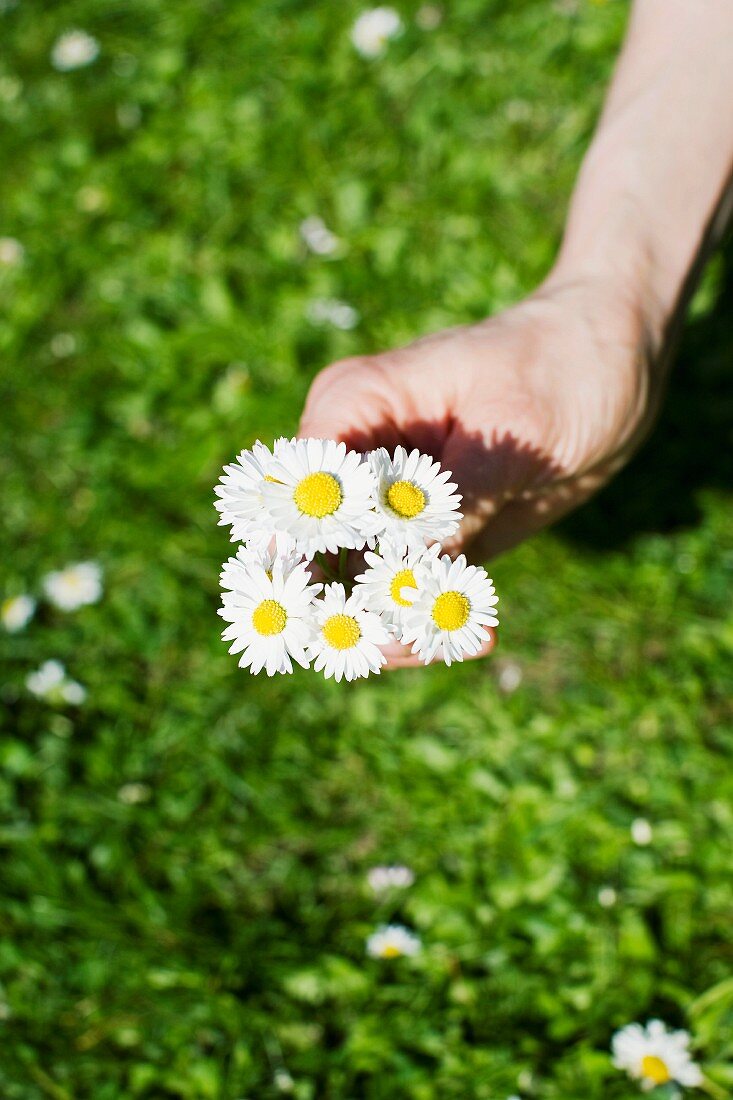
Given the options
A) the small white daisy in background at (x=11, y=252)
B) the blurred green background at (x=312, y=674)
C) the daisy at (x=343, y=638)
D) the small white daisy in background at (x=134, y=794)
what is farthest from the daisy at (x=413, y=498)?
the small white daisy in background at (x=11, y=252)

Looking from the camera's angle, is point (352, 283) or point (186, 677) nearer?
point (186, 677)

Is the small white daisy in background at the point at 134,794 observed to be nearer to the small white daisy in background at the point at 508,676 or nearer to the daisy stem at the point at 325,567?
the small white daisy in background at the point at 508,676

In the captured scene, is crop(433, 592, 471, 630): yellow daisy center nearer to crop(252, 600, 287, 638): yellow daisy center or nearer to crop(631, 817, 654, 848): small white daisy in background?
crop(252, 600, 287, 638): yellow daisy center

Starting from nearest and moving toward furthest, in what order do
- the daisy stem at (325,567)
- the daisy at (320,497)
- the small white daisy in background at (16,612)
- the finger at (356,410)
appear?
the daisy at (320,497)
the daisy stem at (325,567)
the finger at (356,410)
the small white daisy in background at (16,612)

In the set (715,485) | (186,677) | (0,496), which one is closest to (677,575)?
(715,485)

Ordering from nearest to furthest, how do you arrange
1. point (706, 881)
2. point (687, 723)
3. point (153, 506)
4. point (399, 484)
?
point (399, 484) < point (706, 881) < point (687, 723) < point (153, 506)

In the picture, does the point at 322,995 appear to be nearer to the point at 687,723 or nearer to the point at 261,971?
the point at 261,971
